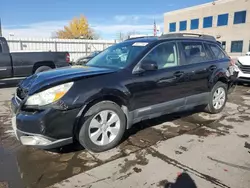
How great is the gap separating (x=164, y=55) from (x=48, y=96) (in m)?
2.24

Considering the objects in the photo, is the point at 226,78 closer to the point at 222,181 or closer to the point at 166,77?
the point at 166,77

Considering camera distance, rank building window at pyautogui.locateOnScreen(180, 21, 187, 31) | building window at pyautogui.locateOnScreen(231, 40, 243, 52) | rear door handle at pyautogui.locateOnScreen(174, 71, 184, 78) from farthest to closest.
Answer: building window at pyautogui.locateOnScreen(180, 21, 187, 31) → building window at pyautogui.locateOnScreen(231, 40, 243, 52) → rear door handle at pyautogui.locateOnScreen(174, 71, 184, 78)

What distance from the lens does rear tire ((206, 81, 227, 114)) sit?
5.18 metres

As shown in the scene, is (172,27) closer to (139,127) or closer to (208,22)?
(208,22)

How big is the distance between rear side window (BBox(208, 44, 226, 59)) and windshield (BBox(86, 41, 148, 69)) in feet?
6.50

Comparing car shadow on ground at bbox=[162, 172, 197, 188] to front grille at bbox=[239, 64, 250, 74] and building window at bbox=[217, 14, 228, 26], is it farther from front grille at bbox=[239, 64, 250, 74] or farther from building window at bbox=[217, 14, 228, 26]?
building window at bbox=[217, 14, 228, 26]

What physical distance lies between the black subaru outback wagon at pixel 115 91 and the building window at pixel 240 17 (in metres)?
32.0

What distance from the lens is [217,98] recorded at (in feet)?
17.6

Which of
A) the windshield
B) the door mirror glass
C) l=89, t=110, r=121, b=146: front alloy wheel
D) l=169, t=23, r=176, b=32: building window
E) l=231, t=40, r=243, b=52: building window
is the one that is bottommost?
l=89, t=110, r=121, b=146: front alloy wheel

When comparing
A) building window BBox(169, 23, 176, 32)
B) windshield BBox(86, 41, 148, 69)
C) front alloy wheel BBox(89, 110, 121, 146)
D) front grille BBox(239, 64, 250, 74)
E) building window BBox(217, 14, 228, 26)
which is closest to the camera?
front alloy wheel BBox(89, 110, 121, 146)

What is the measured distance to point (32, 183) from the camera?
2732 mm

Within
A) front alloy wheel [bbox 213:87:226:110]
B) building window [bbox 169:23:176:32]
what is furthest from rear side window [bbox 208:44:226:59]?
building window [bbox 169:23:176:32]

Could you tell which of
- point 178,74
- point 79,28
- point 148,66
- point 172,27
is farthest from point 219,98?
point 79,28

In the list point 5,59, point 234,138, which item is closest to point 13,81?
point 5,59
